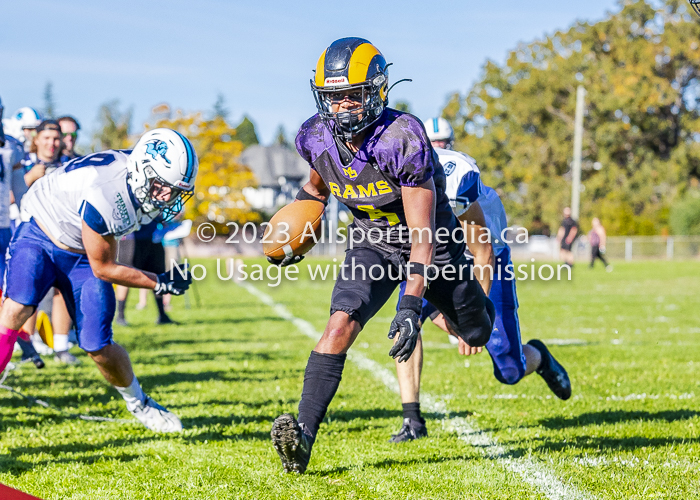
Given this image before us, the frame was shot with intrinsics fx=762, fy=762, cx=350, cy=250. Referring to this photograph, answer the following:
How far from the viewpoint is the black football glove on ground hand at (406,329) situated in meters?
2.85

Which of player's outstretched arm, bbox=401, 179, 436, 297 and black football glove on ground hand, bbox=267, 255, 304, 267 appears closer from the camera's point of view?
player's outstretched arm, bbox=401, 179, 436, 297

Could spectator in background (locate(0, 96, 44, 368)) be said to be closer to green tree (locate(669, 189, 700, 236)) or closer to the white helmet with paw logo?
the white helmet with paw logo

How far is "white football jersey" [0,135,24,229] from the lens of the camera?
5324 millimetres

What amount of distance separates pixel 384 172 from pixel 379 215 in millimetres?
272

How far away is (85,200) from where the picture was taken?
3.67 meters

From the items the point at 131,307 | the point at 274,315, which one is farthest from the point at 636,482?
the point at 131,307

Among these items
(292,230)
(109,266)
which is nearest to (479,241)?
(292,230)

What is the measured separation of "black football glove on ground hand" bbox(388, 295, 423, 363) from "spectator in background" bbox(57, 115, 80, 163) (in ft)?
14.3

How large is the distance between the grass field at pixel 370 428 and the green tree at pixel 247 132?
9207cm

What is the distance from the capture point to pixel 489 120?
136ft

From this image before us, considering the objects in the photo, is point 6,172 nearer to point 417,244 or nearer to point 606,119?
point 417,244

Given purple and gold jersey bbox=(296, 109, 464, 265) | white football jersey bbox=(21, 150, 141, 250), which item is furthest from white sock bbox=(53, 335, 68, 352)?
purple and gold jersey bbox=(296, 109, 464, 265)

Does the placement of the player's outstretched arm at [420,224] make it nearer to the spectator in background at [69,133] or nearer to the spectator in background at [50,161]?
the spectator in background at [50,161]

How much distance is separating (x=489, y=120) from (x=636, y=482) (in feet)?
130
